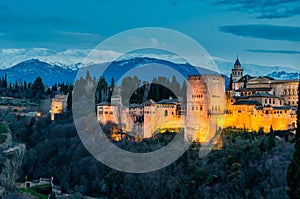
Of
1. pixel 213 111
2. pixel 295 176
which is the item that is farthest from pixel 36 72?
pixel 295 176

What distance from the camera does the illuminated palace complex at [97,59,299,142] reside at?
24.0 m

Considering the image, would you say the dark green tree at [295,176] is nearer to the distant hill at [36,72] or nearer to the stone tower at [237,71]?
the stone tower at [237,71]

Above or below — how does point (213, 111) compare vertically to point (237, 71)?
below

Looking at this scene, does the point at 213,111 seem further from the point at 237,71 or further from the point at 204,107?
the point at 237,71

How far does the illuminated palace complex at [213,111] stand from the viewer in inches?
945

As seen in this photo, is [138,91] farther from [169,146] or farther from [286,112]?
[286,112]

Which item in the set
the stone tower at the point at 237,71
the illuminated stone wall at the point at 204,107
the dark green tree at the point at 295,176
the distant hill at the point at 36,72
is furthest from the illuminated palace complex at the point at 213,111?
the distant hill at the point at 36,72

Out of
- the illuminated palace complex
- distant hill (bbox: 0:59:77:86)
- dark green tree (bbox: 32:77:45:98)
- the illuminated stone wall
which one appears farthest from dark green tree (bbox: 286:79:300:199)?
distant hill (bbox: 0:59:77:86)

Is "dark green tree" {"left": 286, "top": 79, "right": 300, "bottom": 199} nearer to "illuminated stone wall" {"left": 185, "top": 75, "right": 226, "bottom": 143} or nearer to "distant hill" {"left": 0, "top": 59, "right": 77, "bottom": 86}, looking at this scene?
"illuminated stone wall" {"left": 185, "top": 75, "right": 226, "bottom": 143}

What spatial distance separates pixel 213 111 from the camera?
2514 cm

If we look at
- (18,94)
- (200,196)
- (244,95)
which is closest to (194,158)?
(200,196)

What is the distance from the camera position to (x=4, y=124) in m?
34.8

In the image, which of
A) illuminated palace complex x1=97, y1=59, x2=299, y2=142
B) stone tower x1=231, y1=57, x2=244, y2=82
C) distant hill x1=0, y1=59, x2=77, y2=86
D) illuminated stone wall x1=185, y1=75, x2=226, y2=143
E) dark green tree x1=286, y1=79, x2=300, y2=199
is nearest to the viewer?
dark green tree x1=286, y1=79, x2=300, y2=199

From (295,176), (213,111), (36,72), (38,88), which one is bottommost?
(295,176)
